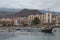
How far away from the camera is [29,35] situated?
224cm

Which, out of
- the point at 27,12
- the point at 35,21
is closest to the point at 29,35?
the point at 35,21

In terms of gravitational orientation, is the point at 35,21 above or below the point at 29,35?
above

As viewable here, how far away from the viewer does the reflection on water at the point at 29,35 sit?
7.23 ft

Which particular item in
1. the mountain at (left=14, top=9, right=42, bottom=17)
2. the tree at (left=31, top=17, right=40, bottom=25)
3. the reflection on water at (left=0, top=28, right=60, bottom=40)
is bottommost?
the reflection on water at (left=0, top=28, right=60, bottom=40)

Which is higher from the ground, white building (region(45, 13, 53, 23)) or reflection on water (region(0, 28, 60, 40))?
white building (region(45, 13, 53, 23))

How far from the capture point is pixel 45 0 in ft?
7.51

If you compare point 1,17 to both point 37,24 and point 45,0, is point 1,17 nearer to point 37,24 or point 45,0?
point 37,24

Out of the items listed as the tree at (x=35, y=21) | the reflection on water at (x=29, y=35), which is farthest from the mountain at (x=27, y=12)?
the reflection on water at (x=29, y=35)

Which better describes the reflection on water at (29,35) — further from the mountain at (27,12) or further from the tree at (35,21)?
the mountain at (27,12)

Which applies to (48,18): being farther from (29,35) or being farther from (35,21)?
(29,35)

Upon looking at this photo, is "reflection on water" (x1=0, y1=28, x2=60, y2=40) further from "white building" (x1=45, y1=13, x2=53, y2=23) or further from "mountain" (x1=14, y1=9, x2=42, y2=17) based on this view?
"mountain" (x1=14, y1=9, x2=42, y2=17)

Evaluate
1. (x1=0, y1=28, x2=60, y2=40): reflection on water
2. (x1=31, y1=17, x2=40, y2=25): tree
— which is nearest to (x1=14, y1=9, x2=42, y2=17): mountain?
(x1=31, y1=17, x2=40, y2=25): tree

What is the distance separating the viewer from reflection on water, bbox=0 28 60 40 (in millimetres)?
2203

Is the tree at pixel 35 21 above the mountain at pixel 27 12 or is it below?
below
